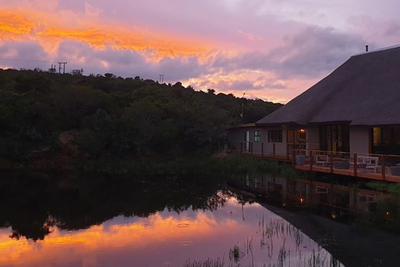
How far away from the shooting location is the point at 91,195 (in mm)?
18922

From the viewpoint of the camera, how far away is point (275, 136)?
1179 inches

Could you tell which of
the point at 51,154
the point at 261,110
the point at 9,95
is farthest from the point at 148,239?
the point at 261,110

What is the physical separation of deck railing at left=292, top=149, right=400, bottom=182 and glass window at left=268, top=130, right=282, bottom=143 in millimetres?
5420

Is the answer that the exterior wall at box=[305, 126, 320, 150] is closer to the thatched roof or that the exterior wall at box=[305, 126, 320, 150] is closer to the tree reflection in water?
the thatched roof

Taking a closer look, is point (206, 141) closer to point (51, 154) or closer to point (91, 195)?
point (51, 154)

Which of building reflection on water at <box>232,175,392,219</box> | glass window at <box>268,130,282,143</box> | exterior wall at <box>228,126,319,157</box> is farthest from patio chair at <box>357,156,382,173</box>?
glass window at <box>268,130,282,143</box>

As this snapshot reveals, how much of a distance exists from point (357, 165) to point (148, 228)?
10.7 meters

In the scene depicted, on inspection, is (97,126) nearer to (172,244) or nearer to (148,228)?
(148,228)

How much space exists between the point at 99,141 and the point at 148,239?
66.0 ft

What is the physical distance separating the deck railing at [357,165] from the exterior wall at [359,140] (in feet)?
2.11

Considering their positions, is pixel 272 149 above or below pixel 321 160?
above

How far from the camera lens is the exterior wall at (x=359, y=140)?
21891 mm

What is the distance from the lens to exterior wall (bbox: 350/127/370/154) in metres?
21.9

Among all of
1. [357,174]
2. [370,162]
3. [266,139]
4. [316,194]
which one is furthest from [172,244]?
[266,139]
